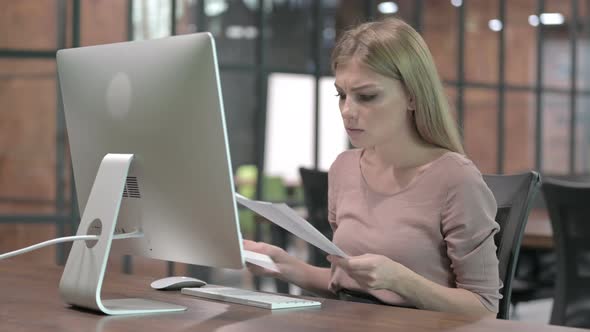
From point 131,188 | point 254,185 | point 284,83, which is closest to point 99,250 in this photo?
point 131,188

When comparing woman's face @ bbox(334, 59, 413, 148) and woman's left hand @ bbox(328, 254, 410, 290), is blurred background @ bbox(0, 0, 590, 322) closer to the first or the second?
woman's face @ bbox(334, 59, 413, 148)

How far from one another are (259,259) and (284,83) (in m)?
4.26

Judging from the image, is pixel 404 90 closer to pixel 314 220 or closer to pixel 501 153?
pixel 314 220

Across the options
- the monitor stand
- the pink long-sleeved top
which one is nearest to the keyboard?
the monitor stand

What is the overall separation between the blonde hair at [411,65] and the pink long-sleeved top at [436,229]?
2.6 inches

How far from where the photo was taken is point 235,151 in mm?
5785

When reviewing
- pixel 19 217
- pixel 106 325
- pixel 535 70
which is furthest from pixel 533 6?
pixel 106 325

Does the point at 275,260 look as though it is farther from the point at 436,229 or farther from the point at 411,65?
the point at 411,65

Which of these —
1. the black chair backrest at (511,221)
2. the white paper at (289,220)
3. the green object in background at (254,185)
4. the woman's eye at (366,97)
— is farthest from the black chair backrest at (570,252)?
the green object in background at (254,185)

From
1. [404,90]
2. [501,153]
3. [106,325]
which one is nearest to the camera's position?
[106,325]

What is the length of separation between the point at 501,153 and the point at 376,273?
245 inches

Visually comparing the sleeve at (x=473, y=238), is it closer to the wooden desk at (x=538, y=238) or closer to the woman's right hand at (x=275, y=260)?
the woman's right hand at (x=275, y=260)

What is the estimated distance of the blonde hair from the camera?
6.48ft

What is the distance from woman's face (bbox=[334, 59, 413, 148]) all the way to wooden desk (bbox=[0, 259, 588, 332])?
Result: 1.24 feet
